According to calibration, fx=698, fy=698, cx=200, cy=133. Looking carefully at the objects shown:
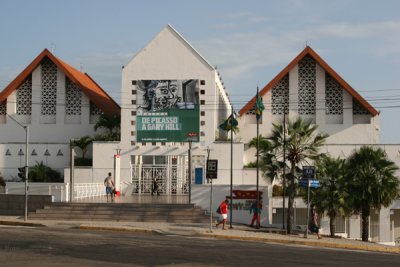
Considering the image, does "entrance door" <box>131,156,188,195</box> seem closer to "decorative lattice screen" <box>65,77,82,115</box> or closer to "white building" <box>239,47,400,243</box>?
"white building" <box>239,47,400,243</box>

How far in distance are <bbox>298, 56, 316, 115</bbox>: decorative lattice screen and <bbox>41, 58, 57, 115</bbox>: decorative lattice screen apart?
61.0ft

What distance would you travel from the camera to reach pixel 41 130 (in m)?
53.0

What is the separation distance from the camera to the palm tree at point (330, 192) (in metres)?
34.6

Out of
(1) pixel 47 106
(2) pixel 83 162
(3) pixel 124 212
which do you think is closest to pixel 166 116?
(2) pixel 83 162

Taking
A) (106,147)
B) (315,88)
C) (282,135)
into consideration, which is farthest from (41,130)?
(282,135)

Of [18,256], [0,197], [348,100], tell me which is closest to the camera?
[18,256]

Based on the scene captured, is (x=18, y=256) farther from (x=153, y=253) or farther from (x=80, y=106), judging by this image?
(x=80, y=106)

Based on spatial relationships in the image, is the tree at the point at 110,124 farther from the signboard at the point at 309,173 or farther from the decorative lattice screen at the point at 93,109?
the signboard at the point at 309,173

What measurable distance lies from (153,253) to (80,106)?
34.8 m

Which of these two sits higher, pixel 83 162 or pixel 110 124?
pixel 110 124

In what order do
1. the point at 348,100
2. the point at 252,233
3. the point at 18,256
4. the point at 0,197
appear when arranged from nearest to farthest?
the point at 18,256 < the point at 252,233 < the point at 0,197 < the point at 348,100

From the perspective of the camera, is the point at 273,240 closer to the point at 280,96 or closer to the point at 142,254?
the point at 142,254

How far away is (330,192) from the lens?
1371 inches

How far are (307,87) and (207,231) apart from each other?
24.3 metres
